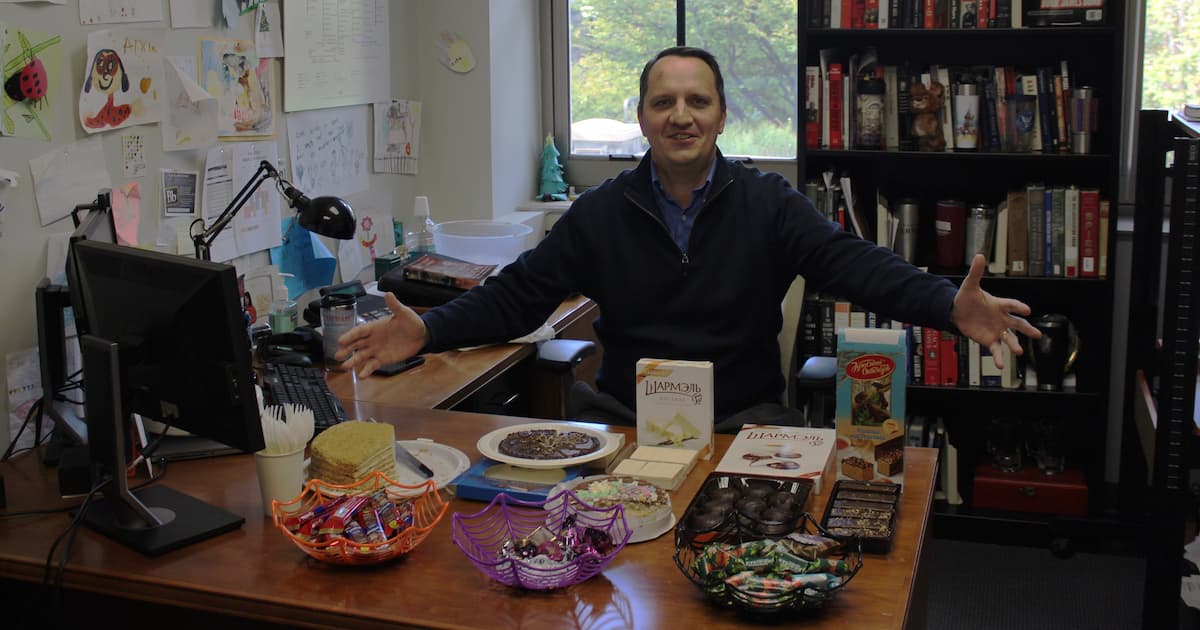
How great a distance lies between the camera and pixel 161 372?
1791mm

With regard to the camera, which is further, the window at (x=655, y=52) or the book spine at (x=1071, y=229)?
the window at (x=655, y=52)

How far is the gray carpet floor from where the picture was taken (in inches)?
123

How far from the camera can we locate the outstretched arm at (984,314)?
6.75 ft

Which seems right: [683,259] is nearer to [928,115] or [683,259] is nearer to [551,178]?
[928,115]

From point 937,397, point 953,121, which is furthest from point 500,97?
point 937,397

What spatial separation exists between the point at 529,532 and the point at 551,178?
2674 millimetres

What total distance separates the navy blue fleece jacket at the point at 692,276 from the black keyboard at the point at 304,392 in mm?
330

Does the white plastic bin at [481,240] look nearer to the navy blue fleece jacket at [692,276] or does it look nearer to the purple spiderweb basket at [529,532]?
the navy blue fleece jacket at [692,276]

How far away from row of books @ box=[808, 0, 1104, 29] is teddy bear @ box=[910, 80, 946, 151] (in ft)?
0.61

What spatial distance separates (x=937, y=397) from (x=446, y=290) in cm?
174

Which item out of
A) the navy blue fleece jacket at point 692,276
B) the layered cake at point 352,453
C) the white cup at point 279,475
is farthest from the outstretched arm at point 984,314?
the white cup at point 279,475

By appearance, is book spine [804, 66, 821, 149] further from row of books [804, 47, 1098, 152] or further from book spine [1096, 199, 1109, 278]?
book spine [1096, 199, 1109, 278]

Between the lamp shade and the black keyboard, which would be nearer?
the black keyboard

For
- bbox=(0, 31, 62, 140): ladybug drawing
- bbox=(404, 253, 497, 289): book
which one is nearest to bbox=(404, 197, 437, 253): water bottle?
bbox=(404, 253, 497, 289): book
